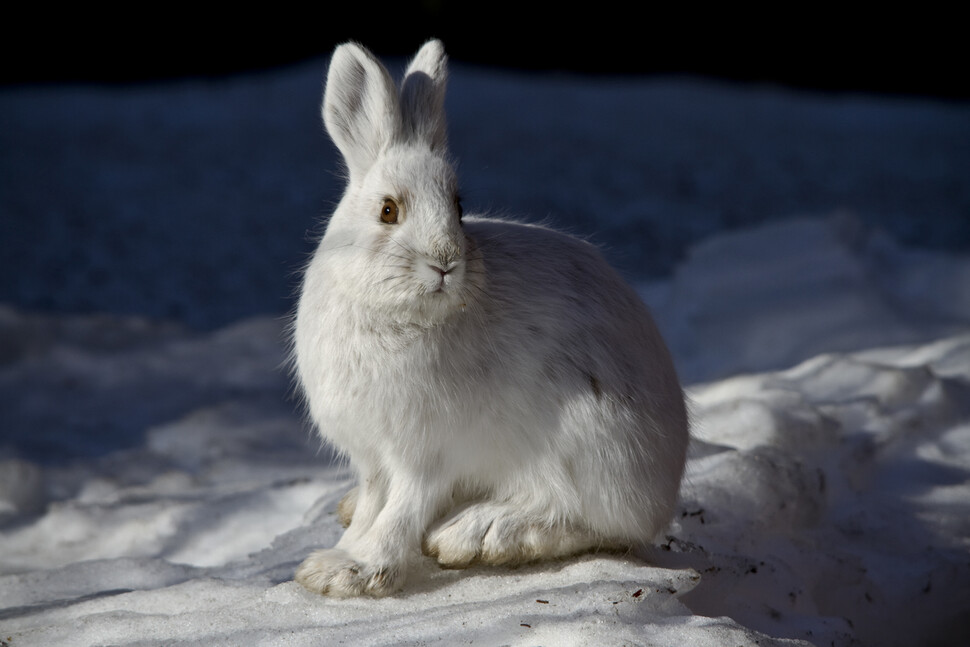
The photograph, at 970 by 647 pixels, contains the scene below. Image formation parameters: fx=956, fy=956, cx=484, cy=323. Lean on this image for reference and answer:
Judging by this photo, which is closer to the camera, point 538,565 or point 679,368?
point 538,565

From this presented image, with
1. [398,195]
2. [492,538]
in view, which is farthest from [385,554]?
[398,195]

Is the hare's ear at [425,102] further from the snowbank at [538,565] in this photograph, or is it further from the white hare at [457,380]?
the snowbank at [538,565]

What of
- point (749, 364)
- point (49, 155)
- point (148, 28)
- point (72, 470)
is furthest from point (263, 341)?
point (148, 28)

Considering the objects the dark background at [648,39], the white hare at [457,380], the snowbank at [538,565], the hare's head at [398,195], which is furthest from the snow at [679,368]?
the dark background at [648,39]

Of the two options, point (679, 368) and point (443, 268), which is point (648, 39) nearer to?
point (679, 368)

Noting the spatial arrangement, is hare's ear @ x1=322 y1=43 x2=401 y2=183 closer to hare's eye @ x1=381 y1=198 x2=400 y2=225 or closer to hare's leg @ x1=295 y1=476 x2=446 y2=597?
hare's eye @ x1=381 y1=198 x2=400 y2=225

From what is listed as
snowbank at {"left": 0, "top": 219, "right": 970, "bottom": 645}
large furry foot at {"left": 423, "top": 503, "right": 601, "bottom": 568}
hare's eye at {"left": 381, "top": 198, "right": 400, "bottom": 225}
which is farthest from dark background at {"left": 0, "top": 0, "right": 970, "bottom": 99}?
large furry foot at {"left": 423, "top": 503, "right": 601, "bottom": 568}
